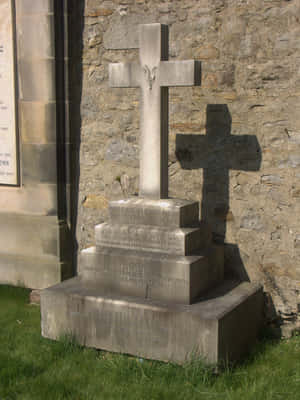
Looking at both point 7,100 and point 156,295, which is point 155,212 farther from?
point 7,100

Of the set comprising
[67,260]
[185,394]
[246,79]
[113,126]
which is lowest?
[185,394]

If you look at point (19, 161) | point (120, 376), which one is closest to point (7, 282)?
point (19, 161)

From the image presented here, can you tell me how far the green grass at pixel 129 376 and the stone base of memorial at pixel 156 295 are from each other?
0.37 ft

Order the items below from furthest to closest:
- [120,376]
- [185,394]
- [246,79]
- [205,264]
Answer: [246,79], [205,264], [120,376], [185,394]

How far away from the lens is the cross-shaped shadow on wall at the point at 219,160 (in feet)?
13.7

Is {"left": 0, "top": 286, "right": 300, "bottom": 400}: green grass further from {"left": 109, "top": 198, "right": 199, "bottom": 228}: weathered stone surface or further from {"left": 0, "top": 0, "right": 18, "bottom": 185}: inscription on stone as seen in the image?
{"left": 0, "top": 0, "right": 18, "bottom": 185}: inscription on stone

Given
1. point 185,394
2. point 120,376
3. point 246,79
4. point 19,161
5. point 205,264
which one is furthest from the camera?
point 19,161

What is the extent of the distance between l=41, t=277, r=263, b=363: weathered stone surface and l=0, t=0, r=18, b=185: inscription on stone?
5.23 ft

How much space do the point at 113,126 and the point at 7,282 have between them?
1887 millimetres

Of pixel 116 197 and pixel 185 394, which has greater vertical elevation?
pixel 116 197

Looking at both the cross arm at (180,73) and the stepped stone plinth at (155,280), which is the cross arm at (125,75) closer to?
the stepped stone plinth at (155,280)

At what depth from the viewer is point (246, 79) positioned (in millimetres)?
4105

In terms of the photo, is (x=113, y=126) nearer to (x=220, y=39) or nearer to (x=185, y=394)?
(x=220, y=39)

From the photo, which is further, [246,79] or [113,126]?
[113,126]
